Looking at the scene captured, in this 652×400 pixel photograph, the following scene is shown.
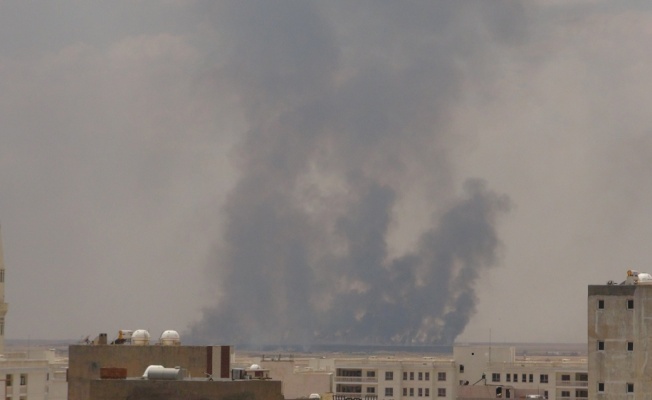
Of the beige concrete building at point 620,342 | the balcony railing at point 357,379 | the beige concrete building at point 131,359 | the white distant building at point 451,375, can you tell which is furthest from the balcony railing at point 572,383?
the beige concrete building at point 131,359

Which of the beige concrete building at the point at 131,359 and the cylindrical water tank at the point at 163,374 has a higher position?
the beige concrete building at the point at 131,359

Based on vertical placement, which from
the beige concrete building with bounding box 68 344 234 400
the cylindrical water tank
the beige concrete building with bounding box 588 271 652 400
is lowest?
the cylindrical water tank

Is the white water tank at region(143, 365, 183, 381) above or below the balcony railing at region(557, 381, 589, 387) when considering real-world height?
below

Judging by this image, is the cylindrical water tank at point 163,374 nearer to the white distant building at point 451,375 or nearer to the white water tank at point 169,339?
the white water tank at point 169,339

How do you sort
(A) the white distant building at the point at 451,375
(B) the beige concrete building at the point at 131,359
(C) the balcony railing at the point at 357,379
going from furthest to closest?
(C) the balcony railing at the point at 357,379 → (A) the white distant building at the point at 451,375 → (B) the beige concrete building at the point at 131,359

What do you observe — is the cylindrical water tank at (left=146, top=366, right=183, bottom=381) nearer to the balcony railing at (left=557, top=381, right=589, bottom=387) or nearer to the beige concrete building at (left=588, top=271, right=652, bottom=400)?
the beige concrete building at (left=588, top=271, right=652, bottom=400)

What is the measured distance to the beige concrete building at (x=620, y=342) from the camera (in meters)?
79.8

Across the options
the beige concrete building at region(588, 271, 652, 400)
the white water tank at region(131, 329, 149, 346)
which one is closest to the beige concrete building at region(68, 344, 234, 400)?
the white water tank at region(131, 329, 149, 346)

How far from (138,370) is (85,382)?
173 centimetres

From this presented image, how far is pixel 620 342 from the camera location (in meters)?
80.4

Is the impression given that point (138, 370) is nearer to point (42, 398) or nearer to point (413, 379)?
point (42, 398)

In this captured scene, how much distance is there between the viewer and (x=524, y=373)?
181750mm

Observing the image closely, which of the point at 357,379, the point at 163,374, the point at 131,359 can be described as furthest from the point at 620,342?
the point at 357,379

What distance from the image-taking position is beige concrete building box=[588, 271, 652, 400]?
79.8m
